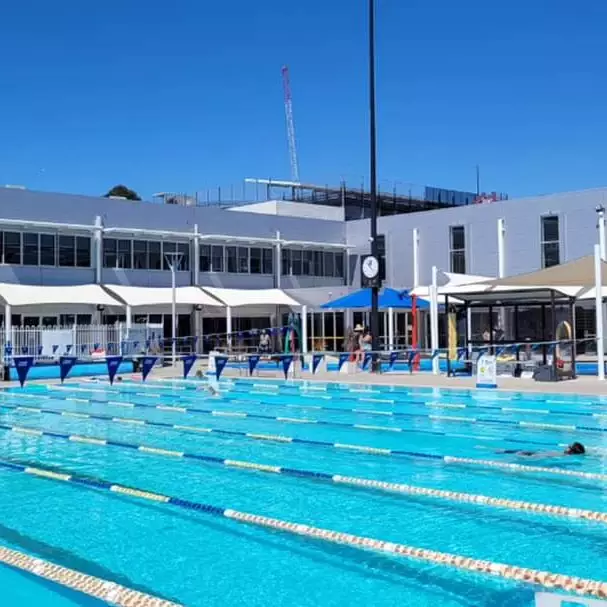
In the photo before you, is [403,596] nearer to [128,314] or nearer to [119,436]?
[119,436]

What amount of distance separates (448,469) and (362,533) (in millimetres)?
2957

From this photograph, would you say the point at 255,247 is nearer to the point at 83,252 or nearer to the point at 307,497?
the point at 83,252

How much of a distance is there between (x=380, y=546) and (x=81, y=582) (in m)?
2.08

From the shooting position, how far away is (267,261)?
4047cm

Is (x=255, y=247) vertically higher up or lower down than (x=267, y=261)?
higher up

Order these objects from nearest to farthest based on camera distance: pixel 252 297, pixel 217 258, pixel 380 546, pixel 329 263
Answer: pixel 380 546
pixel 252 297
pixel 217 258
pixel 329 263

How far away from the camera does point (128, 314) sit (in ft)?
104

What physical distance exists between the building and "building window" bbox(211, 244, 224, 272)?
0.05m

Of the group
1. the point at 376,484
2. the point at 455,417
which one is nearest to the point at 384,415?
the point at 455,417

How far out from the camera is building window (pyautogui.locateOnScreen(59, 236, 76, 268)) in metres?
33.0

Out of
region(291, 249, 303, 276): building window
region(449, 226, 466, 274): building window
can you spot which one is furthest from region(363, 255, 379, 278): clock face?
region(291, 249, 303, 276): building window

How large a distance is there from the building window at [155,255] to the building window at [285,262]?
703cm

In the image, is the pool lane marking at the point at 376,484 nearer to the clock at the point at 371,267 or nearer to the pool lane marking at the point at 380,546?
the pool lane marking at the point at 380,546

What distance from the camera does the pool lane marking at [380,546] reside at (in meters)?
4.63
